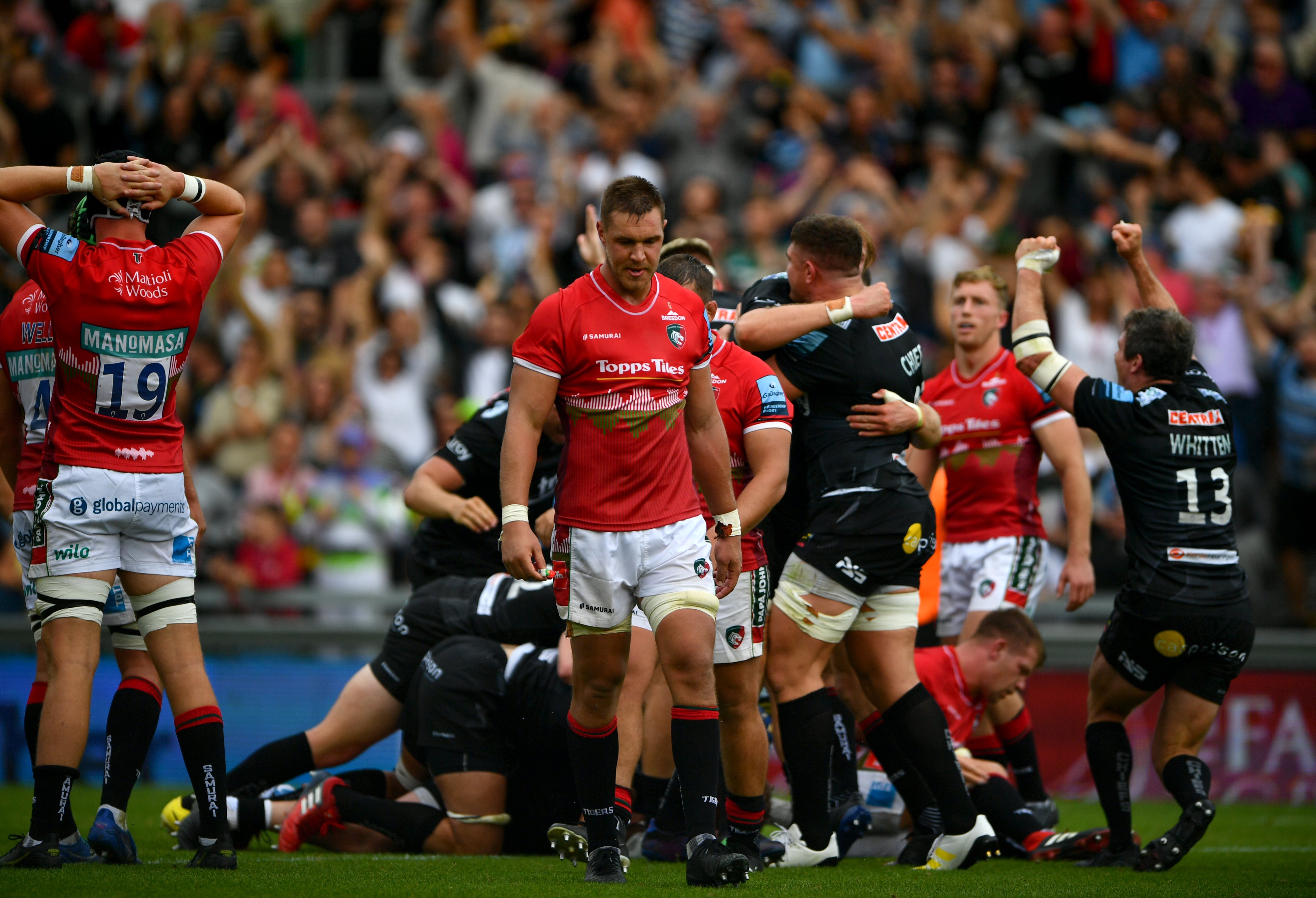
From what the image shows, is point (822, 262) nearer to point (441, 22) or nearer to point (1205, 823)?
point (1205, 823)

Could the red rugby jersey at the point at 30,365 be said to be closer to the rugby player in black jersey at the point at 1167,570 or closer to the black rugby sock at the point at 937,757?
the black rugby sock at the point at 937,757

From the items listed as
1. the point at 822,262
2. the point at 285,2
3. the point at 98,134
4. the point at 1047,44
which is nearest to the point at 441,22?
the point at 285,2

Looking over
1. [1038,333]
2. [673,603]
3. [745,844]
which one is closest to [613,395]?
[673,603]

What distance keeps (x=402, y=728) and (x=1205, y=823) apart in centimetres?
386

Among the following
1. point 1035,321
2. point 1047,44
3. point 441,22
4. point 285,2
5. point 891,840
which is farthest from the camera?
point 285,2

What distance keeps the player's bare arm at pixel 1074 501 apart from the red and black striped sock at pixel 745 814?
8.32ft

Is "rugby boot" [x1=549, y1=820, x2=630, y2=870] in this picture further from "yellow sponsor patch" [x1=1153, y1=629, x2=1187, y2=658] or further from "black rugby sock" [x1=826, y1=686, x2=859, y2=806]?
"yellow sponsor patch" [x1=1153, y1=629, x2=1187, y2=658]

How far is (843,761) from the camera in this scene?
299 inches

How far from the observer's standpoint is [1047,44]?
586 inches

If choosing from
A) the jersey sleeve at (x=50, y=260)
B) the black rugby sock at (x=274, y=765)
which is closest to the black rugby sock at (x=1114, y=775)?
the black rugby sock at (x=274, y=765)

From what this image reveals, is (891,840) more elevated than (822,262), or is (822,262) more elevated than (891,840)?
(822,262)

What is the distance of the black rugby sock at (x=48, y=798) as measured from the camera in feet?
18.3

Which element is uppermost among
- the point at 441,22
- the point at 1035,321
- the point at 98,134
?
the point at 441,22

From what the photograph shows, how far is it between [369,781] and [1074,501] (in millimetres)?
4089
